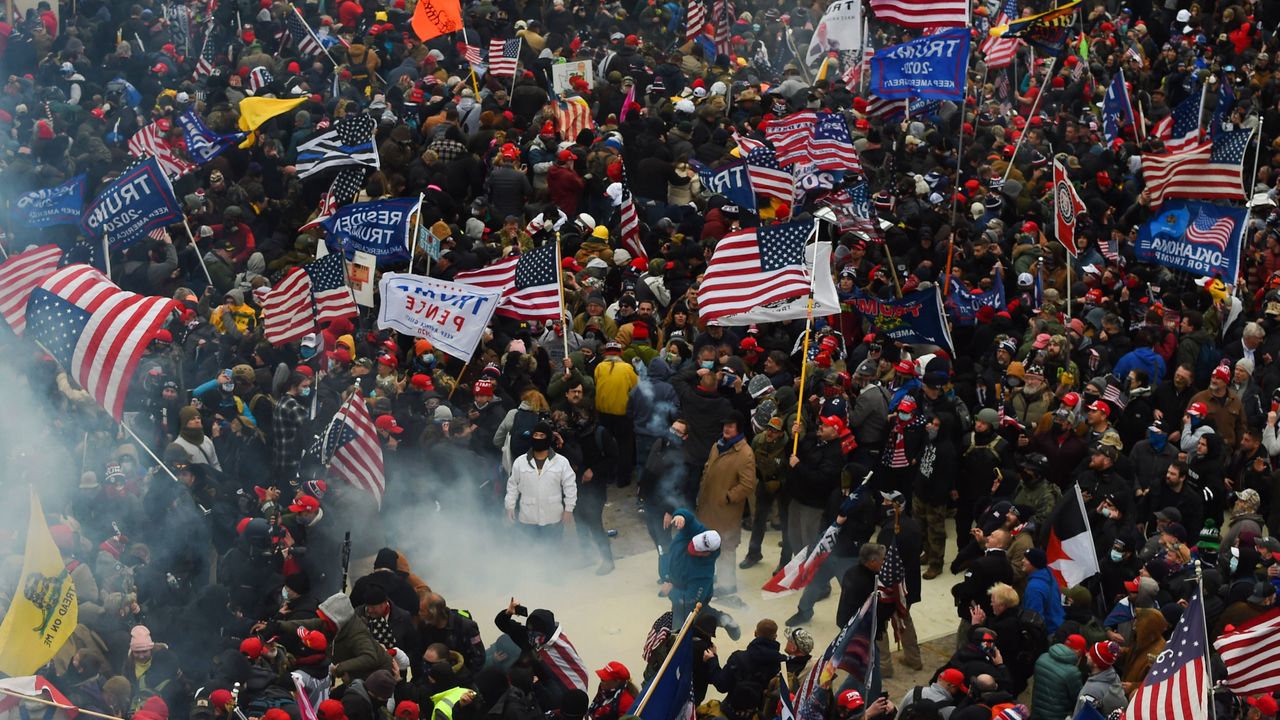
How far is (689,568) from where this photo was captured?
13.7 m

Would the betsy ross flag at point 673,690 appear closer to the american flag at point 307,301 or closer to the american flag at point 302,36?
the american flag at point 307,301

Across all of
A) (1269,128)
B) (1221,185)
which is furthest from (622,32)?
(1221,185)

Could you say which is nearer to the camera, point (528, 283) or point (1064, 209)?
point (528, 283)

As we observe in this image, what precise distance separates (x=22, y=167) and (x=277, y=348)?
20.4 feet

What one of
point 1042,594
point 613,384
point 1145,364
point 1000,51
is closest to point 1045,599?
point 1042,594

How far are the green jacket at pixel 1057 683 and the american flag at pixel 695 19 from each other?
17.2 m

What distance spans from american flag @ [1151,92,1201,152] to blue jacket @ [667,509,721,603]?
30.2ft

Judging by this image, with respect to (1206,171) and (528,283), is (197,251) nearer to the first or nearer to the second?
(528,283)

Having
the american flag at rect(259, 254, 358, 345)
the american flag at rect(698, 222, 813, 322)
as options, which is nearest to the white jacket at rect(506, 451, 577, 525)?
the american flag at rect(698, 222, 813, 322)

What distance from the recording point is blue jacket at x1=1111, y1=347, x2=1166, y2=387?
17000mm

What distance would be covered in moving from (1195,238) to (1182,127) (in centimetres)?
395

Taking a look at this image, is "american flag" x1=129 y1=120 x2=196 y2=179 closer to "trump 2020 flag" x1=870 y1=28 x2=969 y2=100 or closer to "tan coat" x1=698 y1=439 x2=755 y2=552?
"trump 2020 flag" x1=870 y1=28 x2=969 y2=100

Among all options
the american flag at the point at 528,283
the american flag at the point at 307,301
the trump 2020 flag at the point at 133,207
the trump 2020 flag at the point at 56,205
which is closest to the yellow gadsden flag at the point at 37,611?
the american flag at the point at 307,301

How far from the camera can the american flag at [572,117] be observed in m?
22.3
